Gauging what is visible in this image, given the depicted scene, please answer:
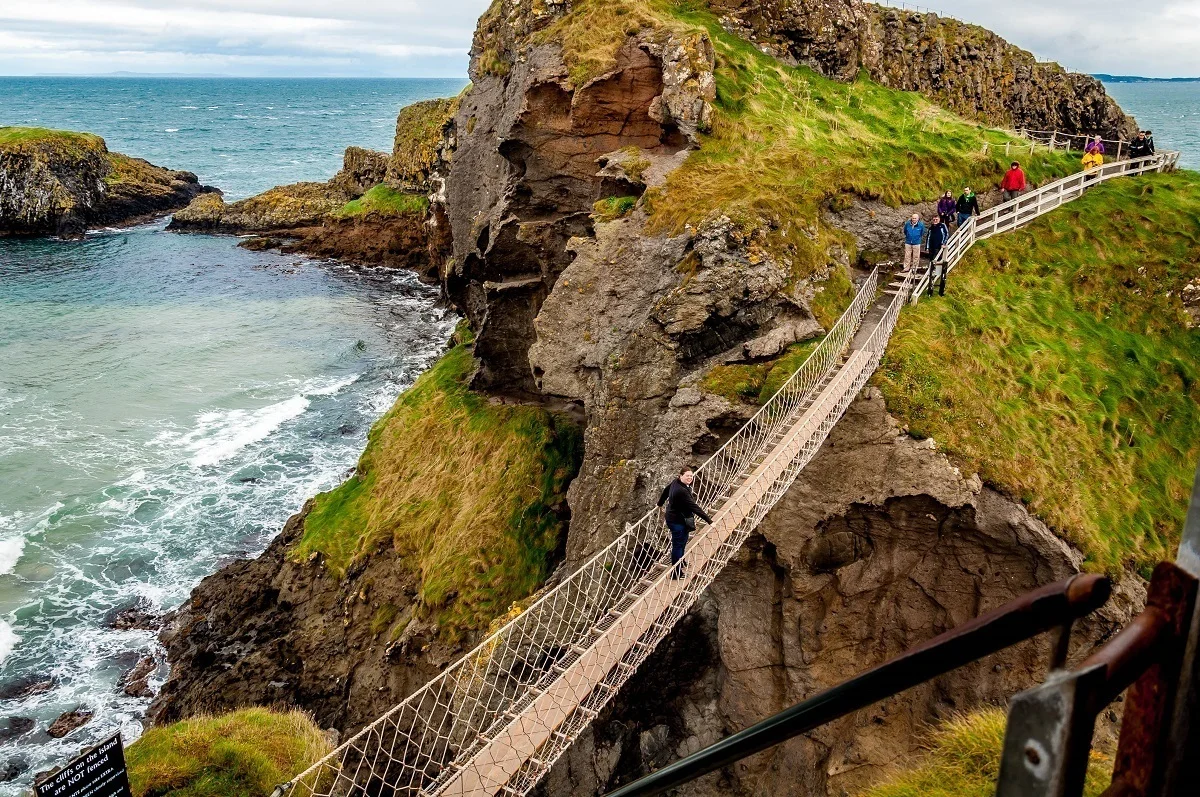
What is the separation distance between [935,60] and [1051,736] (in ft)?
126

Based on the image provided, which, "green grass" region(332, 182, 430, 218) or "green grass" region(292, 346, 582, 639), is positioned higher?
"green grass" region(332, 182, 430, 218)

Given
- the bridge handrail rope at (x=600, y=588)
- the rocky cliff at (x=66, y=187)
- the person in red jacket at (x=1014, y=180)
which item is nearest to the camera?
the bridge handrail rope at (x=600, y=588)

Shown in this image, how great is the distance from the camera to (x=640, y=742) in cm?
1630

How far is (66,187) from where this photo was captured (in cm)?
7762

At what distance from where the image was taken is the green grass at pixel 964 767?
805cm

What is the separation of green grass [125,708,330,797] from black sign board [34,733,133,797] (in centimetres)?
314

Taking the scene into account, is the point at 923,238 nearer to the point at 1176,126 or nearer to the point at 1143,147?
the point at 1143,147

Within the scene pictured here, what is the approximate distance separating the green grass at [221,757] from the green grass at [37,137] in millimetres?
80061

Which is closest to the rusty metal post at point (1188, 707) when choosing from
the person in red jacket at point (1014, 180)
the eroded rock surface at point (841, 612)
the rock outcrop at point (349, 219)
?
the eroded rock surface at point (841, 612)

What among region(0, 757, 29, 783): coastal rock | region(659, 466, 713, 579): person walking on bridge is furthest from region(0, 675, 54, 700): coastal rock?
region(659, 466, 713, 579): person walking on bridge

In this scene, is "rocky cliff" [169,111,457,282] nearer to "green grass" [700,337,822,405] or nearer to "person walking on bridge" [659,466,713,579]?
"green grass" [700,337,822,405]

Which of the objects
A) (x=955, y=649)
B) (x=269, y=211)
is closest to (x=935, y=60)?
(x=955, y=649)

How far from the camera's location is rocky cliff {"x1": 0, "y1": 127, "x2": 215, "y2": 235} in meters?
74.7

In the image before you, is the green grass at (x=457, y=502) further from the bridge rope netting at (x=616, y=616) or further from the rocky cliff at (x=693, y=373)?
the bridge rope netting at (x=616, y=616)
